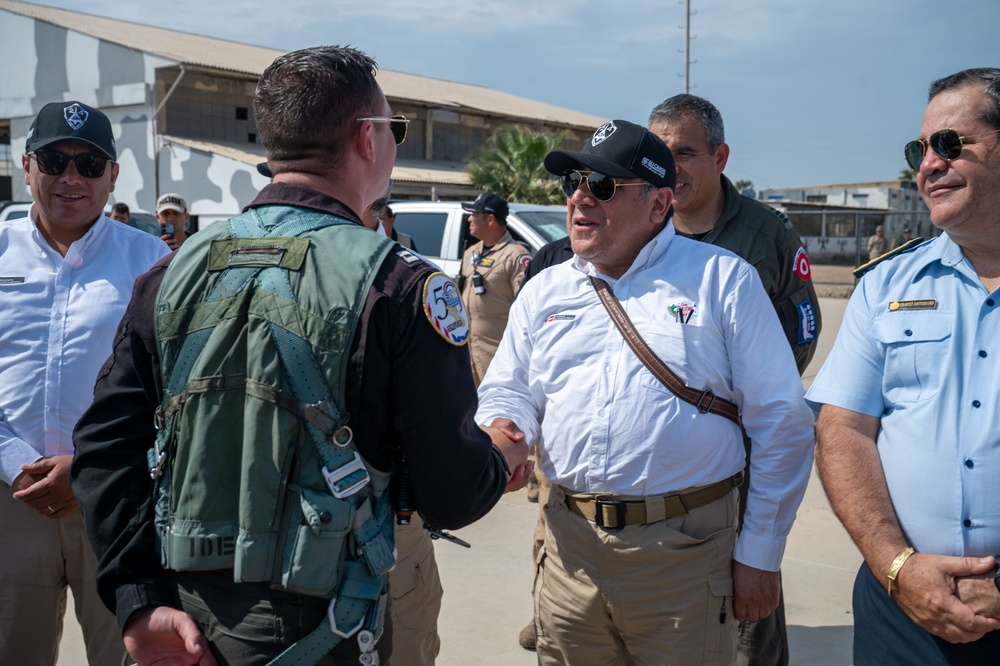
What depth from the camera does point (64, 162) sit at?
3066mm

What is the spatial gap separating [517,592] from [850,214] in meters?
22.2

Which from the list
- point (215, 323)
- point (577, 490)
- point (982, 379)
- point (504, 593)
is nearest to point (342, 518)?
point (215, 323)

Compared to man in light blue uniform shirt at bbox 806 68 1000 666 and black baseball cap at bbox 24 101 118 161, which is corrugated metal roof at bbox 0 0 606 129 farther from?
man in light blue uniform shirt at bbox 806 68 1000 666

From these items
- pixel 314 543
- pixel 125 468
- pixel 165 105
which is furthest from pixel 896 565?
pixel 165 105

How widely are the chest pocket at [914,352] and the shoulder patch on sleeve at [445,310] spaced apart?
1.27m

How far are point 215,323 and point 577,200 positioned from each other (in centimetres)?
152

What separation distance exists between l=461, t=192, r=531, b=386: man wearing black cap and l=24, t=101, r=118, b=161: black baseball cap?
4666mm

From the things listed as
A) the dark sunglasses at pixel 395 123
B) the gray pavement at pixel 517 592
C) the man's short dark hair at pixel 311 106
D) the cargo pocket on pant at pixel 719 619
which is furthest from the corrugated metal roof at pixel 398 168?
the man's short dark hair at pixel 311 106

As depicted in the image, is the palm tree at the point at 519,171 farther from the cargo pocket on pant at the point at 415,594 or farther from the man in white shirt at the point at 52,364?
the cargo pocket on pant at the point at 415,594

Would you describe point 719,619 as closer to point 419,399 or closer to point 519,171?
→ point 419,399

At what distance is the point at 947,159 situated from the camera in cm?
234

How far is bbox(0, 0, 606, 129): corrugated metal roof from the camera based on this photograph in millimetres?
27331

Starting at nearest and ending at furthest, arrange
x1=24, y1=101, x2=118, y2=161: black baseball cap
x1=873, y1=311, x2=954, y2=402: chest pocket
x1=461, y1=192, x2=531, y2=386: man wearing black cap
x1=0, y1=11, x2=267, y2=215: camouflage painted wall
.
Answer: x1=873, y1=311, x2=954, y2=402: chest pocket, x1=24, y1=101, x2=118, y2=161: black baseball cap, x1=461, y1=192, x2=531, y2=386: man wearing black cap, x1=0, y1=11, x2=267, y2=215: camouflage painted wall

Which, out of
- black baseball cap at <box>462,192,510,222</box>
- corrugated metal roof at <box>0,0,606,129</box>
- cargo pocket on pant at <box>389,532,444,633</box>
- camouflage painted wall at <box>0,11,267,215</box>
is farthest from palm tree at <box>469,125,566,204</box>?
cargo pocket on pant at <box>389,532,444,633</box>
